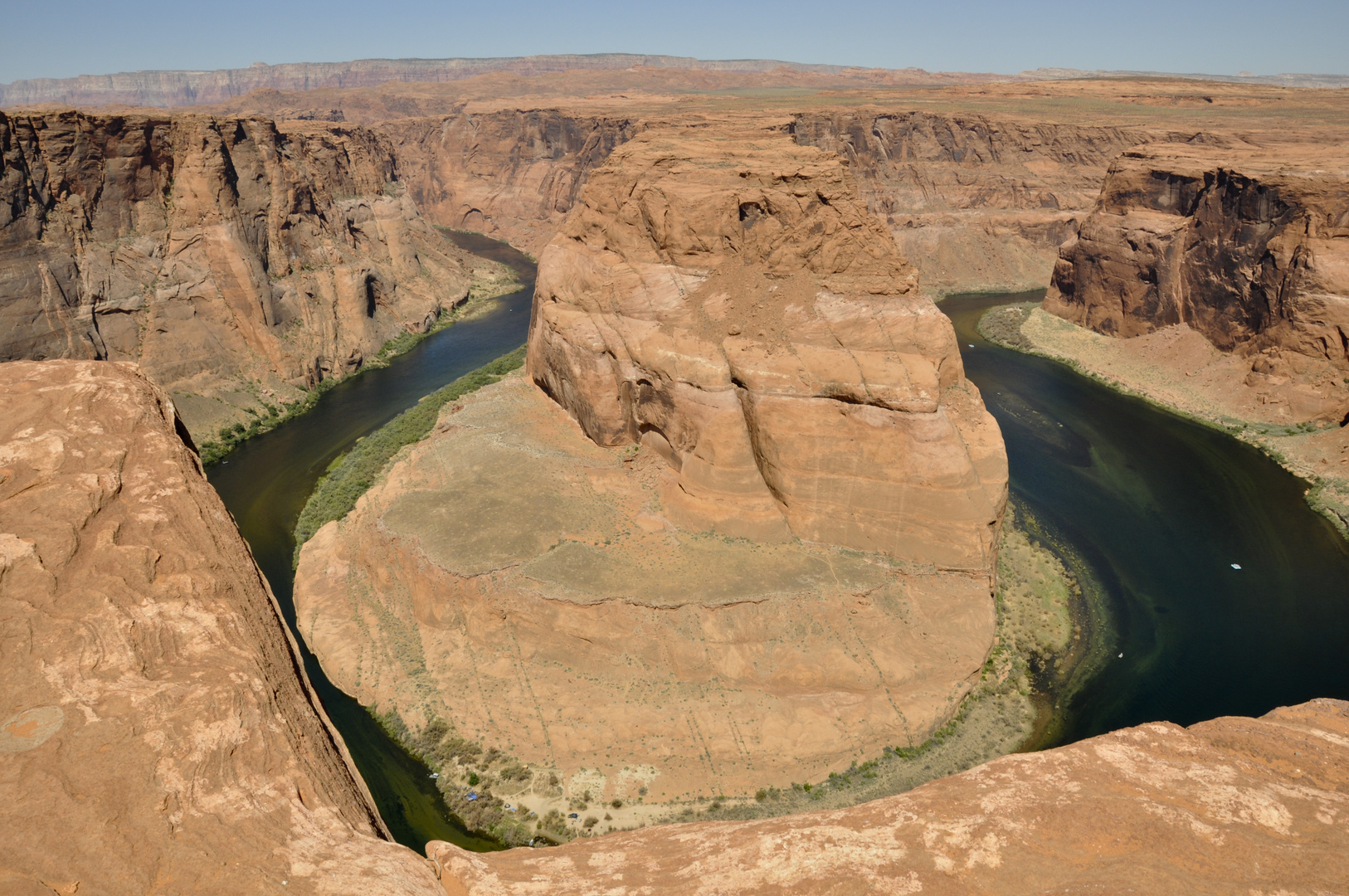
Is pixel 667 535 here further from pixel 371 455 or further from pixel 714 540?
pixel 371 455

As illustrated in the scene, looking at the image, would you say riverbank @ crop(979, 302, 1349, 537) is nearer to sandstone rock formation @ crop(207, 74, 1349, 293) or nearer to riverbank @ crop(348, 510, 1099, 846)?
sandstone rock formation @ crop(207, 74, 1349, 293)

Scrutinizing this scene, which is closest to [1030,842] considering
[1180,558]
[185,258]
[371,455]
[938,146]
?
[1180,558]

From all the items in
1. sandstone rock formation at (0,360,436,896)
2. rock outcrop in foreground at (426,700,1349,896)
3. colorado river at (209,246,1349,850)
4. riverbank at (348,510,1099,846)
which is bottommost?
riverbank at (348,510,1099,846)

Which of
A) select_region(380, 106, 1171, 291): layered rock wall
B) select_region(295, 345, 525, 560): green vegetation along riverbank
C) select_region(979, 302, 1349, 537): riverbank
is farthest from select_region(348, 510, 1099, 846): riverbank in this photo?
select_region(380, 106, 1171, 291): layered rock wall

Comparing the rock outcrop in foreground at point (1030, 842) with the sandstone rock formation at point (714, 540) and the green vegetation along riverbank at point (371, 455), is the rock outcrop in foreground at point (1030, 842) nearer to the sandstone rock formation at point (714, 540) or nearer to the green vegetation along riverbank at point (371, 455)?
the sandstone rock formation at point (714, 540)

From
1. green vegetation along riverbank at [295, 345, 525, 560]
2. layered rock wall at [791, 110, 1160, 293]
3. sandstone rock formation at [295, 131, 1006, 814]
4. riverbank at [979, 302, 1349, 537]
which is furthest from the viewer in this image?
layered rock wall at [791, 110, 1160, 293]

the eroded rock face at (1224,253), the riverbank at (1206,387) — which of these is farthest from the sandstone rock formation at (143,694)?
the eroded rock face at (1224,253)
